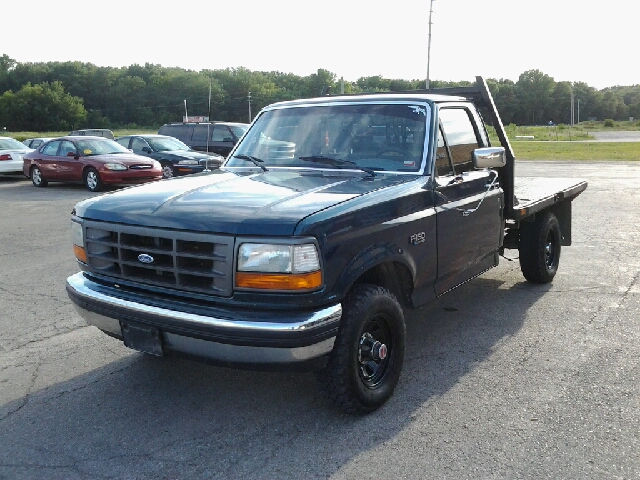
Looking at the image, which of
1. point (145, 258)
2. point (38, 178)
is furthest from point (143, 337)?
point (38, 178)

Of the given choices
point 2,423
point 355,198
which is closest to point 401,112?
point 355,198

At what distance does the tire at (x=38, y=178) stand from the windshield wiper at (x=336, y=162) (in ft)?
51.6

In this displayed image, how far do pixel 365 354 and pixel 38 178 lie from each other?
17.1 m

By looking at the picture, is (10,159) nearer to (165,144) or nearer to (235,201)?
(165,144)

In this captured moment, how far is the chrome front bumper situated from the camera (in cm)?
333

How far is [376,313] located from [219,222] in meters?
1.07

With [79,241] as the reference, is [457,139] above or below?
above

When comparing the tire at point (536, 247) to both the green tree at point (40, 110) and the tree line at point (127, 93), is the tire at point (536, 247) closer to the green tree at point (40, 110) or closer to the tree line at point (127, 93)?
the tree line at point (127, 93)

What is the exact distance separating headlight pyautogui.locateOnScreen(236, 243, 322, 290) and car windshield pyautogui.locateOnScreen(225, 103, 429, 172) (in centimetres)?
144

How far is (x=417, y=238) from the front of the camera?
14.2 feet

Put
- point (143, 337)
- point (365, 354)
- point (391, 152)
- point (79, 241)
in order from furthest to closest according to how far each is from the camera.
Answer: point (391, 152), point (79, 241), point (365, 354), point (143, 337)

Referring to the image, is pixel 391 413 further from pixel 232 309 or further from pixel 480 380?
pixel 232 309

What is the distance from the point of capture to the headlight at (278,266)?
3.42 metres

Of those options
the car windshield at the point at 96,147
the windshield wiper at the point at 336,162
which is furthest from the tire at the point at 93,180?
the windshield wiper at the point at 336,162
